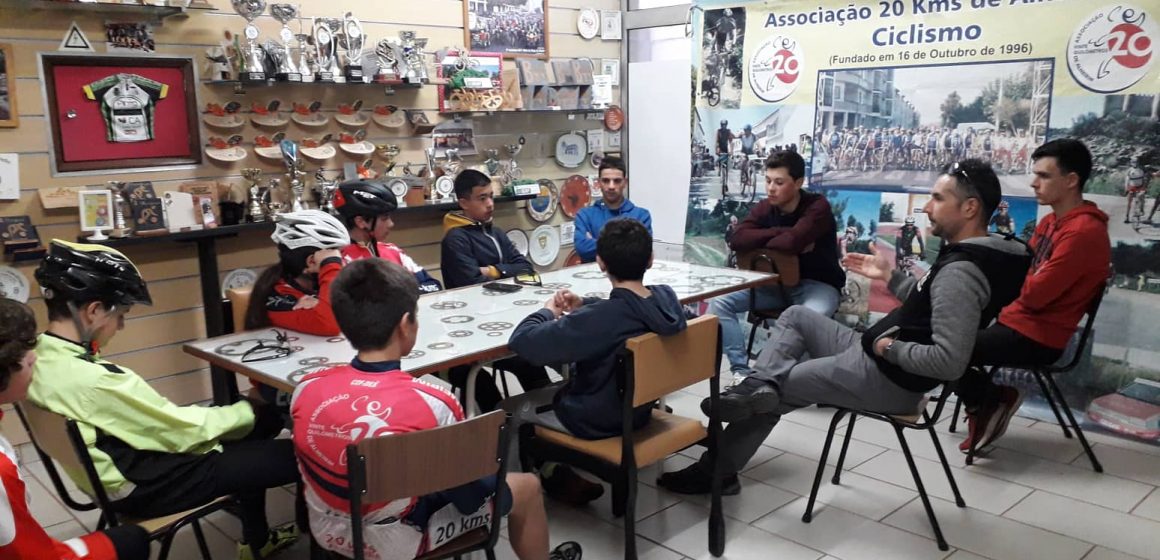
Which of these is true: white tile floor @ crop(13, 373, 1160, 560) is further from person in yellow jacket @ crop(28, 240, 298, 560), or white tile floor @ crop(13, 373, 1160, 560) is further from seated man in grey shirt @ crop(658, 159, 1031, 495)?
person in yellow jacket @ crop(28, 240, 298, 560)

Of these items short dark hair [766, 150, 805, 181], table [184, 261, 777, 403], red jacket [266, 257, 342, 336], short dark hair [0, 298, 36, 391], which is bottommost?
table [184, 261, 777, 403]

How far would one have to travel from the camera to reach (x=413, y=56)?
4.79 meters

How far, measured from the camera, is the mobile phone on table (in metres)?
3.68

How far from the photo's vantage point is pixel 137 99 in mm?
4004

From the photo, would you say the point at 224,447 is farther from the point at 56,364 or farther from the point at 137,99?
the point at 137,99

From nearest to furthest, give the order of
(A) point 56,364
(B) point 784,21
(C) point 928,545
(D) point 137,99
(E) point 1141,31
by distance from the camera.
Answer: (A) point 56,364
(C) point 928,545
(E) point 1141,31
(D) point 137,99
(B) point 784,21

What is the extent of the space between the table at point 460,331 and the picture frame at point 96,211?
4.31ft

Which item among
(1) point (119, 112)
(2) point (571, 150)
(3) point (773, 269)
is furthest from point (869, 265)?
(1) point (119, 112)

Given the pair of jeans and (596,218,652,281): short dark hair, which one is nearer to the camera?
(596,218,652,281): short dark hair

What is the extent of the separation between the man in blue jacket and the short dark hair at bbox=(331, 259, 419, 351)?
9.00ft

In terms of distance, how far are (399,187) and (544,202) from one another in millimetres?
1190

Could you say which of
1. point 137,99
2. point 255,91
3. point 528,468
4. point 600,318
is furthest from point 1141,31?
point 137,99

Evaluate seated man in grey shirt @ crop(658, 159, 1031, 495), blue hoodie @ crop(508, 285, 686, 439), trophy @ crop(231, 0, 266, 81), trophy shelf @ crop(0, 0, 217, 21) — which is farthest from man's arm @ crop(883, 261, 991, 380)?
trophy shelf @ crop(0, 0, 217, 21)

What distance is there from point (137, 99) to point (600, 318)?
266 centimetres
